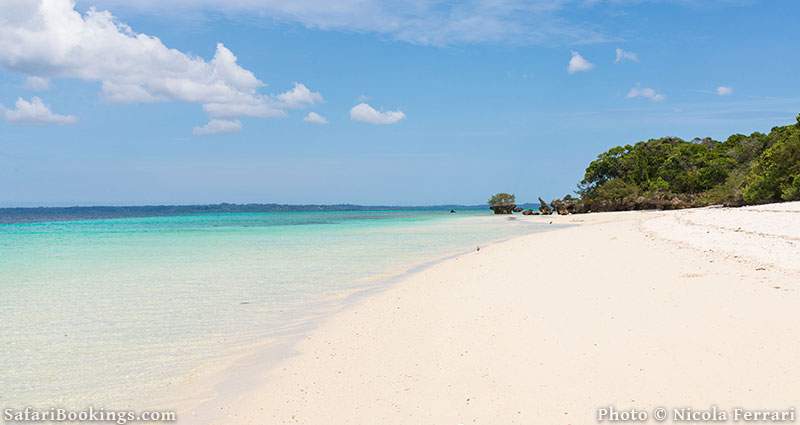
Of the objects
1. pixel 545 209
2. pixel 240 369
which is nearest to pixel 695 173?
pixel 545 209

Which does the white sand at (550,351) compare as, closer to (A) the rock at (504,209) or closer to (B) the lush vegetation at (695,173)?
(B) the lush vegetation at (695,173)

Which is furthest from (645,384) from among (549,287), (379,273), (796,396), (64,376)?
(379,273)

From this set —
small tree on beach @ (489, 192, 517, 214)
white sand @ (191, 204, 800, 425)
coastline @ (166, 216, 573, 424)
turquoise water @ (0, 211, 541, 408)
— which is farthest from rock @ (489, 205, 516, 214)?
coastline @ (166, 216, 573, 424)

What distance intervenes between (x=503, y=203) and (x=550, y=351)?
74.3m

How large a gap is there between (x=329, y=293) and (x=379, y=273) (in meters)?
3.19

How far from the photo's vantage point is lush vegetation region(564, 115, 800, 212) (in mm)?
36875

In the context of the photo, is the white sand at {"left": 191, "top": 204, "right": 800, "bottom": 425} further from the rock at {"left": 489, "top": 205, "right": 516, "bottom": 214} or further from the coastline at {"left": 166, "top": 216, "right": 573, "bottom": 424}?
the rock at {"left": 489, "top": 205, "right": 516, "bottom": 214}

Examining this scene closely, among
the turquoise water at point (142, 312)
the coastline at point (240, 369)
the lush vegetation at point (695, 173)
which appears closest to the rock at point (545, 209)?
the lush vegetation at point (695, 173)

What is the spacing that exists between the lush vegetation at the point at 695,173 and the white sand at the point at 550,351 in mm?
32062

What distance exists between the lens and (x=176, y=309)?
32.5 feet

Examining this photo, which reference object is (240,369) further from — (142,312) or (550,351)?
(142,312)

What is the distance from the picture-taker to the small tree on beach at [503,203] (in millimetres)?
77875

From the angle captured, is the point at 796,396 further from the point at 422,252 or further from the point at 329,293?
the point at 422,252

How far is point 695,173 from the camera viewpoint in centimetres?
6062
